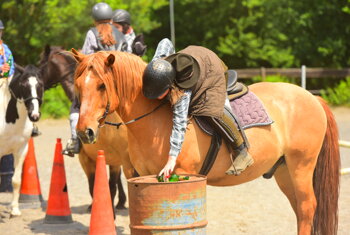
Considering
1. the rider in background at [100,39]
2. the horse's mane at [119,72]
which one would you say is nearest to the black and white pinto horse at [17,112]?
the rider in background at [100,39]

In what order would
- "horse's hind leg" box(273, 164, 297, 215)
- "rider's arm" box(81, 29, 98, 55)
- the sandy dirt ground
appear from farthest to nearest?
"rider's arm" box(81, 29, 98, 55) < the sandy dirt ground < "horse's hind leg" box(273, 164, 297, 215)

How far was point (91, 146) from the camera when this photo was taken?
7.69 m

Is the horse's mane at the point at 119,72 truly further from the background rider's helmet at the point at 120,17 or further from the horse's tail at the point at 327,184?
the background rider's helmet at the point at 120,17

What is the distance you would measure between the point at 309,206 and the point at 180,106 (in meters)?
1.74

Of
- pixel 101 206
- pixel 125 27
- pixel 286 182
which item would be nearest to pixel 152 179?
pixel 101 206

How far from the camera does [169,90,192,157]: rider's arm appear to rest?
509 cm

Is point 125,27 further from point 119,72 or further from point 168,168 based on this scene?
point 168,168

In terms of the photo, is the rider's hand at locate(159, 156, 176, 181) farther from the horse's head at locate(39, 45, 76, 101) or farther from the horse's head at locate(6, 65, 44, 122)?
the horse's head at locate(39, 45, 76, 101)

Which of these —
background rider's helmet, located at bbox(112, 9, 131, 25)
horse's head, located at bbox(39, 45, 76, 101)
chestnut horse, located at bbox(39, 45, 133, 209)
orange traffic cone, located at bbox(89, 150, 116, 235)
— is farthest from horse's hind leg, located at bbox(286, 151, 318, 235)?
horse's head, located at bbox(39, 45, 76, 101)

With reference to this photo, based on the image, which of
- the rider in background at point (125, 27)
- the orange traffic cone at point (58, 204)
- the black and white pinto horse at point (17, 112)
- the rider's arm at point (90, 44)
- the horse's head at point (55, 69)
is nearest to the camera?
the rider's arm at point (90, 44)

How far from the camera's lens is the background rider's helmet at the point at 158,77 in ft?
16.6

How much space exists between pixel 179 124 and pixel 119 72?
1.93 feet

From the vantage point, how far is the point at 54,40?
2322 cm

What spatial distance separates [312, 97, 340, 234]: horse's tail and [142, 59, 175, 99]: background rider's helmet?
1.96 metres
